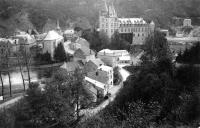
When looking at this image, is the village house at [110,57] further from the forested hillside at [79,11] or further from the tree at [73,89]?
the forested hillside at [79,11]

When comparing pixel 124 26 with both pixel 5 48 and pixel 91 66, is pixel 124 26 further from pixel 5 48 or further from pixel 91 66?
pixel 5 48

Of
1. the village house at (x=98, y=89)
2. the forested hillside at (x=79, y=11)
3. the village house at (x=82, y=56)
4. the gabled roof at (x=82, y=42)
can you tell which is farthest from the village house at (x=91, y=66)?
the forested hillside at (x=79, y=11)

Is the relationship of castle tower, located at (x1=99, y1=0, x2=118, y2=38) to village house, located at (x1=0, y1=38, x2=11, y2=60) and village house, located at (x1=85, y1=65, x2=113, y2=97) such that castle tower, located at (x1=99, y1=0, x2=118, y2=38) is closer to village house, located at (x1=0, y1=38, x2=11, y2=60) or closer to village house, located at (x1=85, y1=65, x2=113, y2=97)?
village house, located at (x1=0, y1=38, x2=11, y2=60)

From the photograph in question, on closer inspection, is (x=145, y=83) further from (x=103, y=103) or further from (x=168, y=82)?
(x=103, y=103)

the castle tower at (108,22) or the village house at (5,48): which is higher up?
the castle tower at (108,22)

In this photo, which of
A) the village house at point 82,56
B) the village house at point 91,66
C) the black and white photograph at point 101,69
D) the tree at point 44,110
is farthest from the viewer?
the village house at point 82,56

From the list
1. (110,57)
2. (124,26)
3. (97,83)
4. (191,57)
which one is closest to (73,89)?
(97,83)

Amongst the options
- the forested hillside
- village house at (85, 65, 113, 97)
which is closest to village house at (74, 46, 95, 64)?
village house at (85, 65, 113, 97)
